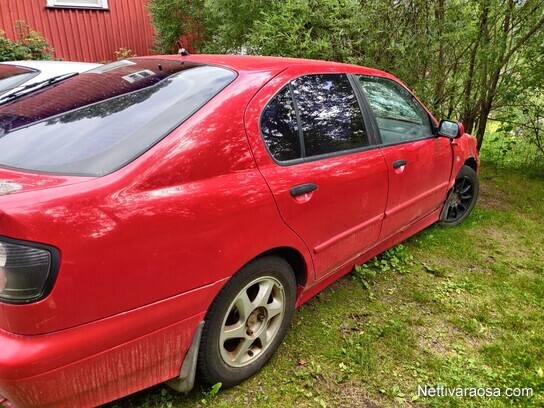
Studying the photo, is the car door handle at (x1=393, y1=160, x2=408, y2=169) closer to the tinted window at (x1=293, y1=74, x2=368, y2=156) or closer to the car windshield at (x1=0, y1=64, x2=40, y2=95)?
the tinted window at (x1=293, y1=74, x2=368, y2=156)

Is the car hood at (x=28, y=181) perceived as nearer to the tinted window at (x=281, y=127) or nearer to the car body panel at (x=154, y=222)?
the car body panel at (x=154, y=222)

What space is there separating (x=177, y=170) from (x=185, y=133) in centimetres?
17

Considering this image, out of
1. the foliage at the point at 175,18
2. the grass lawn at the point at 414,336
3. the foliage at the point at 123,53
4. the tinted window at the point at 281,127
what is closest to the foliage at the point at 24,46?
the foliage at the point at 123,53

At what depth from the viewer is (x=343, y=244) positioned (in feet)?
8.52

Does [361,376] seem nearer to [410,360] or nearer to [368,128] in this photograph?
[410,360]

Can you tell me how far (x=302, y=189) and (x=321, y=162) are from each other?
270 millimetres

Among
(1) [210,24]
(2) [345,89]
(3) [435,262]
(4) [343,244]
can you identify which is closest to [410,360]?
(4) [343,244]

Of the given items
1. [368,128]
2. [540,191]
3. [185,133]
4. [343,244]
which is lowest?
[540,191]

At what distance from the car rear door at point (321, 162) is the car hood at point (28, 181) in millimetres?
833

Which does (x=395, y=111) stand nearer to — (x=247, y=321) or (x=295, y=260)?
(x=295, y=260)

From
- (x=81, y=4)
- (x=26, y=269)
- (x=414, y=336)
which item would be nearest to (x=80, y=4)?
(x=81, y=4)

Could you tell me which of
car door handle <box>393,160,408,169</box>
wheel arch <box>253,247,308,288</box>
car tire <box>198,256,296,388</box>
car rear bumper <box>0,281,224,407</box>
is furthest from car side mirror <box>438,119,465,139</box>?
car rear bumper <box>0,281,224,407</box>

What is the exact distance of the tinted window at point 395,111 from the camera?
2912 millimetres

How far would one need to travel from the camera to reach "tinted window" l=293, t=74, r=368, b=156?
2.34 m
